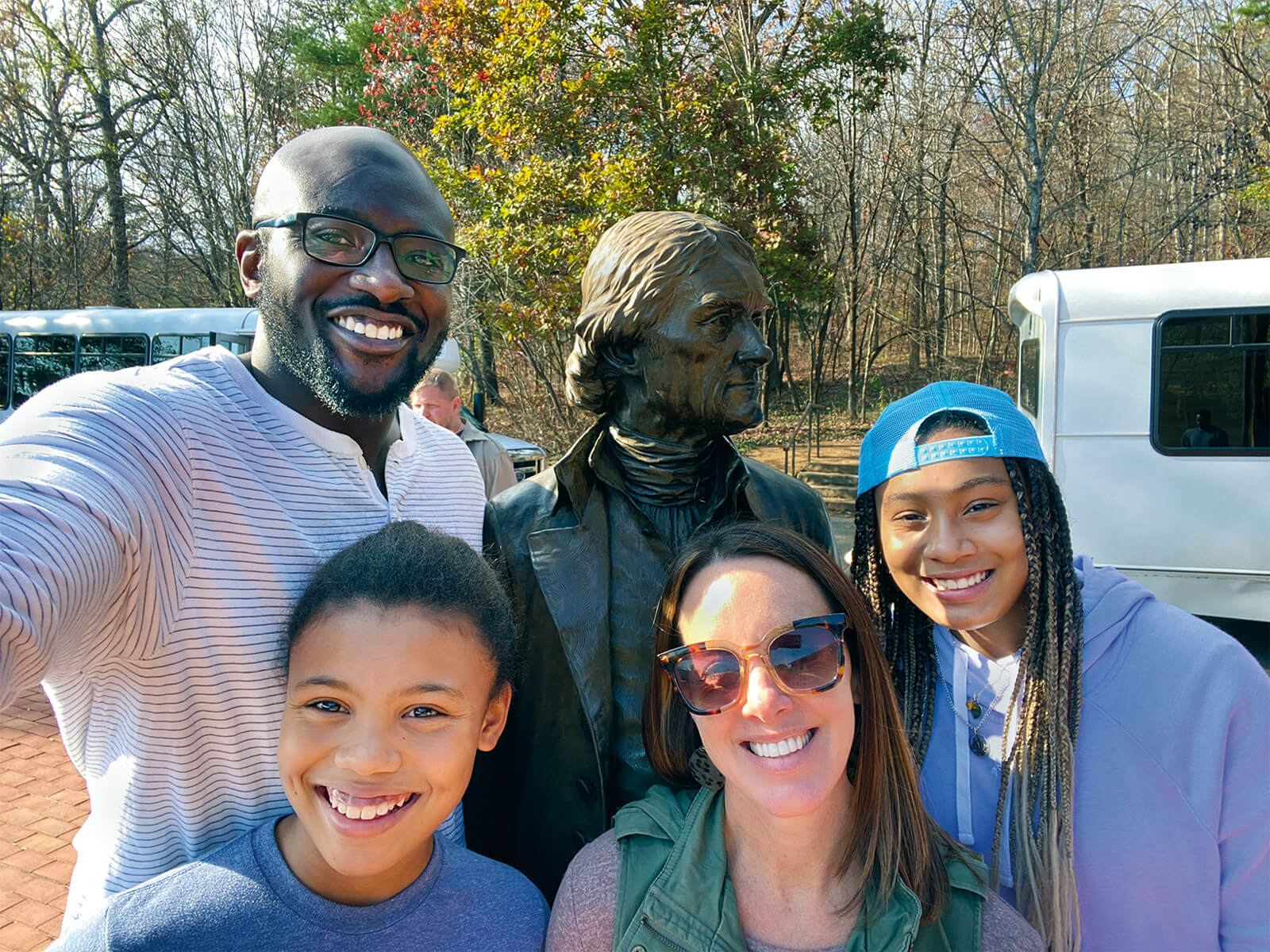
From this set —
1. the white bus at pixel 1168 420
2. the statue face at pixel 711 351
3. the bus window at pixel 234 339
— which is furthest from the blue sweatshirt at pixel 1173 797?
the bus window at pixel 234 339

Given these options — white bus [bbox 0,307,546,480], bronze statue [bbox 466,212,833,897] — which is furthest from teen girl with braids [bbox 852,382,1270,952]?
white bus [bbox 0,307,546,480]

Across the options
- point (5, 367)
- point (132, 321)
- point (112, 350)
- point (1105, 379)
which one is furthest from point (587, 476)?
point (5, 367)

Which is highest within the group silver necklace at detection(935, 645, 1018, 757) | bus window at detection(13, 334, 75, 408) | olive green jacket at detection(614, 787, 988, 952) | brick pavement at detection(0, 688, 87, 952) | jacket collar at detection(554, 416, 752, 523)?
bus window at detection(13, 334, 75, 408)

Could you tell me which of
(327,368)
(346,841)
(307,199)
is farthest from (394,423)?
(346,841)

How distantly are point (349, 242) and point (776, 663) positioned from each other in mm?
1198

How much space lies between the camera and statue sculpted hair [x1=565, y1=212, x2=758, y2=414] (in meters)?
2.08

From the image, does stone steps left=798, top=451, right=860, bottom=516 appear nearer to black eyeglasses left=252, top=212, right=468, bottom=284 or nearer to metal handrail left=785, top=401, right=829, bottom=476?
metal handrail left=785, top=401, right=829, bottom=476

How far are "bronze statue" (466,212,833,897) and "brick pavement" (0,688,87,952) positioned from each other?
282 cm

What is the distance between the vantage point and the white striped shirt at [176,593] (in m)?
1.45

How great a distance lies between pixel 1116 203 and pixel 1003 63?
7.54 m

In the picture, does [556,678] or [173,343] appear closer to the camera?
[556,678]

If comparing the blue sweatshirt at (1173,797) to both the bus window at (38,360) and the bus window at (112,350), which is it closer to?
the bus window at (112,350)

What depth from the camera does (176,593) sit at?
155 centimetres

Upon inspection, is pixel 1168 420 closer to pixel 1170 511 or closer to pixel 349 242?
pixel 1170 511
